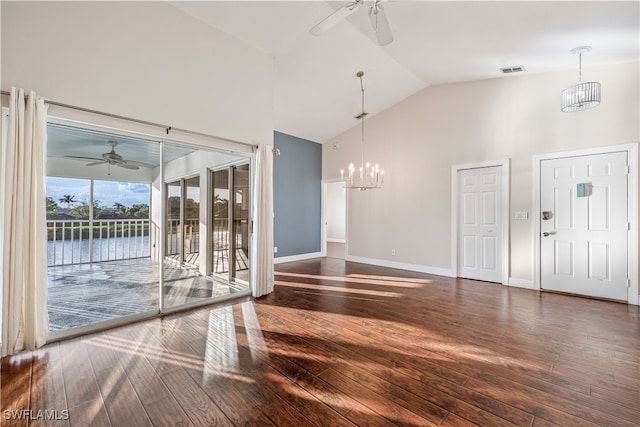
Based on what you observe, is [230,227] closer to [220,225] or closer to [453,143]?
[220,225]

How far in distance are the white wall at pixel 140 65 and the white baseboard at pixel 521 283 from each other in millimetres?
4766

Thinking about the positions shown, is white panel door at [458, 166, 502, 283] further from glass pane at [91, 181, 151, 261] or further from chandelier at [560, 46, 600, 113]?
glass pane at [91, 181, 151, 261]

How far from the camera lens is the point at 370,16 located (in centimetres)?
272

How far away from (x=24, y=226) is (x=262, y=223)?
8.00 ft

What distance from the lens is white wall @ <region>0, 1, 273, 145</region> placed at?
2.46 meters

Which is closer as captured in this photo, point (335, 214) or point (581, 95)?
point (581, 95)

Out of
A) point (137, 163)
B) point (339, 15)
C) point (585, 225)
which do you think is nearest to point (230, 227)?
point (137, 163)

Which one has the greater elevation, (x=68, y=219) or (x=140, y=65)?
(x=140, y=65)

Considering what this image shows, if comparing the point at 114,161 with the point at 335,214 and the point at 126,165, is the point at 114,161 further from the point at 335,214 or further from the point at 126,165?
the point at 335,214

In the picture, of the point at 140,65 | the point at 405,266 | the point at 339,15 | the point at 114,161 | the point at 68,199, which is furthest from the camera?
the point at 405,266

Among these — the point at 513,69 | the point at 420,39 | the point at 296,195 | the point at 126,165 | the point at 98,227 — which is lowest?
the point at 98,227

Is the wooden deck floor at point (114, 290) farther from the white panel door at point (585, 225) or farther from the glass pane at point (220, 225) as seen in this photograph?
the white panel door at point (585, 225)

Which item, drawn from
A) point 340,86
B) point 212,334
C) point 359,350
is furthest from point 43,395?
point 340,86

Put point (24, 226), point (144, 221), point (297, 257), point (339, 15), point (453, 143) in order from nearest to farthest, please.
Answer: point (24, 226) → point (339, 15) → point (144, 221) → point (453, 143) → point (297, 257)
